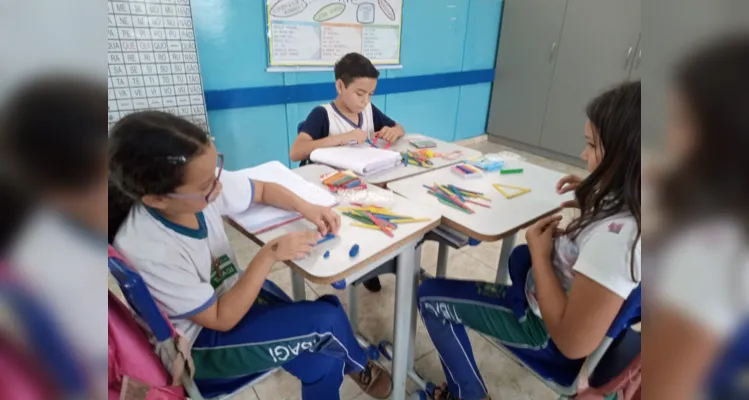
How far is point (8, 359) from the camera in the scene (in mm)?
159

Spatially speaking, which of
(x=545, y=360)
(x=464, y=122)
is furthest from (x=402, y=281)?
(x=464, y=122)

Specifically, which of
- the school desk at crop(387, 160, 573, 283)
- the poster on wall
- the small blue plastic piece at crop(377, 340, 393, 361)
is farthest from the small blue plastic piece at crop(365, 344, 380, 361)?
the poster on wall

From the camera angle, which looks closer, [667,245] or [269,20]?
[667,245]

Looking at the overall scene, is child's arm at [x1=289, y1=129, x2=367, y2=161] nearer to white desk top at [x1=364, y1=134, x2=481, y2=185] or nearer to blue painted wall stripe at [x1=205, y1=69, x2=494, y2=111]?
white desk top at [x1=364, y1=134, x2=481, y2=185]

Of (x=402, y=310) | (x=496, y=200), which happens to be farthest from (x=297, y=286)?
(x=496, y=200)

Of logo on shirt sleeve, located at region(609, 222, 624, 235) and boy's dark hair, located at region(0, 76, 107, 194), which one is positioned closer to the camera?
boy's dark hair, located at region(0, 76, 107, 194)

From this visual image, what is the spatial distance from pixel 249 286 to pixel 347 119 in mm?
1225

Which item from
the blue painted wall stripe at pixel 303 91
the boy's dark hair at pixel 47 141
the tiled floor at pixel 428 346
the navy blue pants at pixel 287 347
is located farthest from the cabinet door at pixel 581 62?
the boy's dark hair at pixel 47 141

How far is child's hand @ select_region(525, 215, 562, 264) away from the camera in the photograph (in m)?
0.93

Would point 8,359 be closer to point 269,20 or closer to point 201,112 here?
point 201,112

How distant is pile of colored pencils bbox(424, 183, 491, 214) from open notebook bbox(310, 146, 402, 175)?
0.82ft

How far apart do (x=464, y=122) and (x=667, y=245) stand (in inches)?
173

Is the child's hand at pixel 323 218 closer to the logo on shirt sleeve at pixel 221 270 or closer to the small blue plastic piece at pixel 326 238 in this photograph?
the small blue plastic piece at pixel 326 238

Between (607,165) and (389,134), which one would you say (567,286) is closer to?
(607,165)
